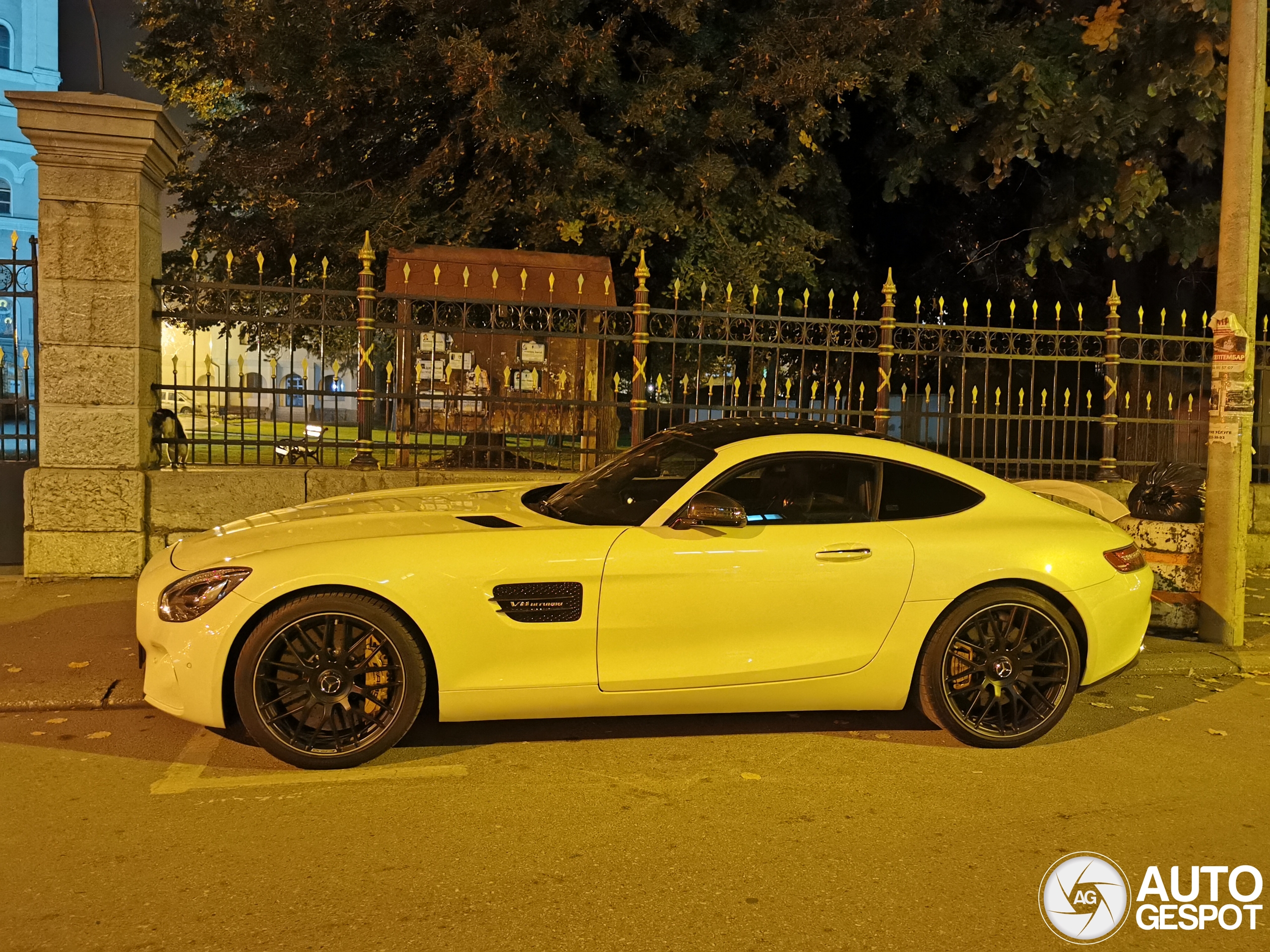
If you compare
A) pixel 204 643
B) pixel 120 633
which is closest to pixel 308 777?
pixel 204 643

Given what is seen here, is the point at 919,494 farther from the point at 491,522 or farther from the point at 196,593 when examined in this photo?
the point at 196,593

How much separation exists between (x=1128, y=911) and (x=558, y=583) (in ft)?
7.91

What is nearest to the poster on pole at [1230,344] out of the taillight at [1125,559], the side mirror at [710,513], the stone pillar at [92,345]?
the taillight at [1125,559]

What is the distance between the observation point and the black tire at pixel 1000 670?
205 inches

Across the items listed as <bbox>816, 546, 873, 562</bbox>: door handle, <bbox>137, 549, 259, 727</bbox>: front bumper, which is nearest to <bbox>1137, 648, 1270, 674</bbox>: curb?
<bbox>816, 546, 873, 562</bbox>: door handle

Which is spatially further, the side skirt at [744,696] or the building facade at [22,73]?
the building facade at [22,73]

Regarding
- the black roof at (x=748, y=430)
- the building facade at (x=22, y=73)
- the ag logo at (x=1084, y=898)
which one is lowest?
the ag logo at (x=1084, y=898)

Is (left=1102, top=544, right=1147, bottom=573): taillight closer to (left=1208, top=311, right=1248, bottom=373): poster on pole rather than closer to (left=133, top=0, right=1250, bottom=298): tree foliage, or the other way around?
(left=1208, top=311, right=1248, bottom=373): poster on pole

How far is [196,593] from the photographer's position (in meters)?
4.69

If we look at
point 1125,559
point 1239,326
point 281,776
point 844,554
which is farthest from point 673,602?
point 1239,326

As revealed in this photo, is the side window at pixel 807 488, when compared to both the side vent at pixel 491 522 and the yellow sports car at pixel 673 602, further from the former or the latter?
the side vent at pixel 491 522

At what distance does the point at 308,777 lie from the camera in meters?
4.62

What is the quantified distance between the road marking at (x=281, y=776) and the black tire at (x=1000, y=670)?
7.16ft

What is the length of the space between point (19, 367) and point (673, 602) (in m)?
6.20
